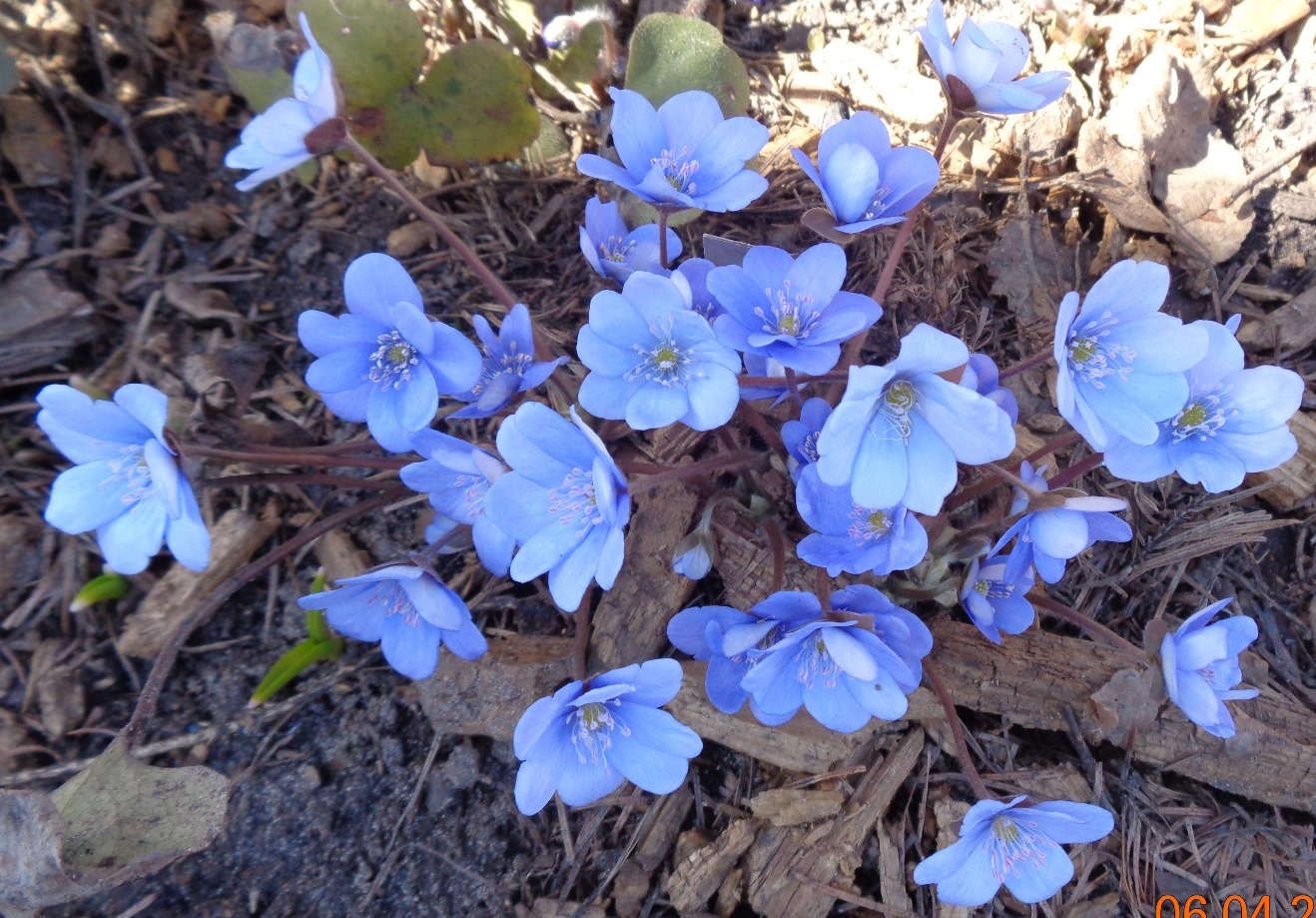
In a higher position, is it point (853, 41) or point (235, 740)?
point (853, 41)

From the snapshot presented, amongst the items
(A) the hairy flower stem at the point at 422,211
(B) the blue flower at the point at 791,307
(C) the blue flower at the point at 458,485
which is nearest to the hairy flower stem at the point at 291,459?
(C) the blue flower at the point at 458,485

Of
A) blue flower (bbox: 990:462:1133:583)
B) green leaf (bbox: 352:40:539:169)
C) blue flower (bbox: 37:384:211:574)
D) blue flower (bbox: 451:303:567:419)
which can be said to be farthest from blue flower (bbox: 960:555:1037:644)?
green leaf (bbox: 352:40:539:169)

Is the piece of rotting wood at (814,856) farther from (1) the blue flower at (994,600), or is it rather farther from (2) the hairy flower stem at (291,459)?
(2) the hairy flower stem at (291,459)

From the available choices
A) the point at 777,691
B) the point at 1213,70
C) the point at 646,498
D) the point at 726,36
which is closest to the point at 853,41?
the point at 726,36

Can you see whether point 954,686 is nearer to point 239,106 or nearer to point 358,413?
point 358,413

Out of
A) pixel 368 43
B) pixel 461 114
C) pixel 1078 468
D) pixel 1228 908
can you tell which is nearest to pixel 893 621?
pixel 1078 468

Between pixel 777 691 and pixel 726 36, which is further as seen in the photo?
pixel 726 36

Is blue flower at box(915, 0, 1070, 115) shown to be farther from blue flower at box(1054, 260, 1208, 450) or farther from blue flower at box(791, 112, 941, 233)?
blue flower at box(1054, 260, 1208, 450)
